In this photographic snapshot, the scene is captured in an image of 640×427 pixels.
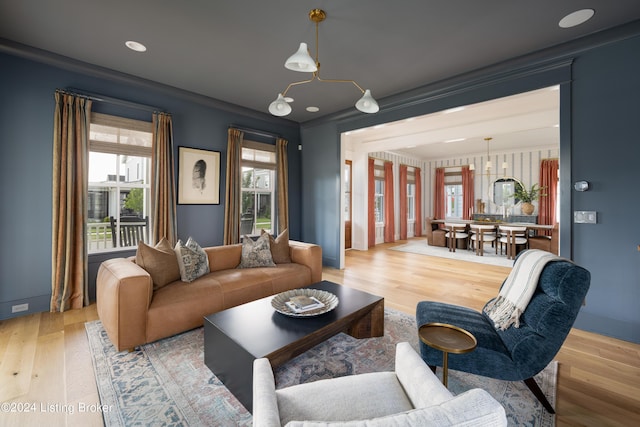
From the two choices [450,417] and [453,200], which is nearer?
[450,417]

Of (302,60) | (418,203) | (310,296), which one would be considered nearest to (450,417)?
(310,296)

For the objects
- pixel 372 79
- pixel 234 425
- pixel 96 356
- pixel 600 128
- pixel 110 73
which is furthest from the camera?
pixel 372 79

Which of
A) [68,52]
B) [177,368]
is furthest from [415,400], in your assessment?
[68,52]

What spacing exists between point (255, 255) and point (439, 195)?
8498 millimetres

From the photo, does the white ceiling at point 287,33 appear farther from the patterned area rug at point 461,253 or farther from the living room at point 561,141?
the patterned area rug at point 461,253

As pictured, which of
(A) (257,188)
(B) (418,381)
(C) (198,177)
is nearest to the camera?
(B) (418,381)

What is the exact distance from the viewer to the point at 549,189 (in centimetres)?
798

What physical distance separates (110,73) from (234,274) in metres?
2.91

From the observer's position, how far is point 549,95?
418cm

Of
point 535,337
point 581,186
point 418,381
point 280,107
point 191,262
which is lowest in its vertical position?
point 535,337

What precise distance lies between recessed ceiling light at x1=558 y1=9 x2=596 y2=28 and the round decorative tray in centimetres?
316

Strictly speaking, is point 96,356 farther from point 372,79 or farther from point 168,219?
point 372,79

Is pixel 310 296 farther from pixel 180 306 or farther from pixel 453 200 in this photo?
pixel 453 200

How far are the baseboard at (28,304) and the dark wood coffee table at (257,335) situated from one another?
244cm
